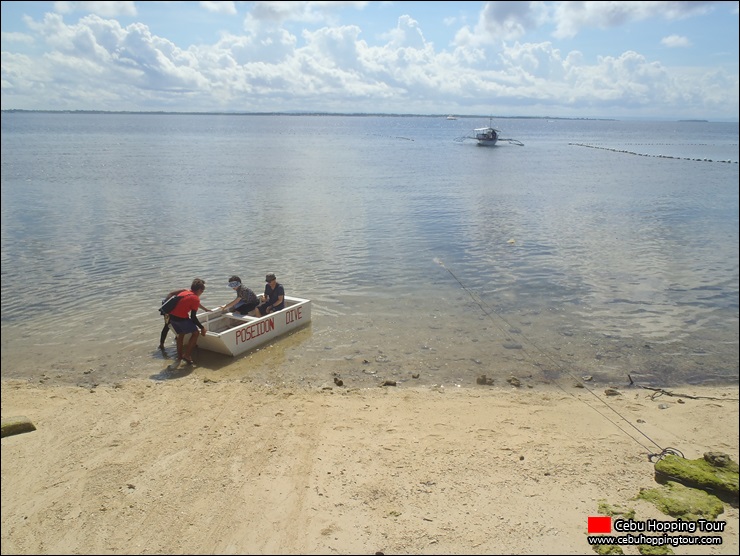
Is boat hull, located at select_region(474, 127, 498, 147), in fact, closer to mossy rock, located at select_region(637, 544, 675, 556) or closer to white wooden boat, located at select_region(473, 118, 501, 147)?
white wooden boat, located at select_region(473, 118, 501, 147)

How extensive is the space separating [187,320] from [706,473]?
987 centimetres

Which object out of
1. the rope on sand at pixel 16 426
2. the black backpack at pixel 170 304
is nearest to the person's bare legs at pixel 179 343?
the black backpack at pixel 170 304

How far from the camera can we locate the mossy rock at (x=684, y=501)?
652 centimetres

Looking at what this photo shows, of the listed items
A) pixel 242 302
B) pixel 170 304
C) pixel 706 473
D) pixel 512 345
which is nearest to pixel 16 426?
pixel 170 304

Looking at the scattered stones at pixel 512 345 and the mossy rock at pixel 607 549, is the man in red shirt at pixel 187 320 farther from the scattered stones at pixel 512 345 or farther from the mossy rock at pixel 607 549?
the mossy rock at pixel 607 549

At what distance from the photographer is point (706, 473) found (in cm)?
711

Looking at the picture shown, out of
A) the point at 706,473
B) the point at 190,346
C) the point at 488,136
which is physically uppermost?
the point at 488,136

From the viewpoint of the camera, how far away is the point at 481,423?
930 centimetres

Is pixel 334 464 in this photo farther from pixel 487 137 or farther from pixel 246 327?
pixel 487 137

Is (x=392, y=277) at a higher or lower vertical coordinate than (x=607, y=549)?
lower

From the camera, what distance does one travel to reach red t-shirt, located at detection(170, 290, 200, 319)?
11688mm

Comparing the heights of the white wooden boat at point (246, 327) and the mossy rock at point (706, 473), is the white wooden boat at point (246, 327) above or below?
below

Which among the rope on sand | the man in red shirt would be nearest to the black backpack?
the man in red shirt

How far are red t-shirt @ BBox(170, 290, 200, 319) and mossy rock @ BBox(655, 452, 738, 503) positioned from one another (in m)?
9.14
